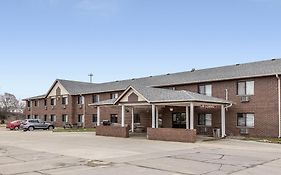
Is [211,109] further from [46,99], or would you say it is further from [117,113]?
[46,99]

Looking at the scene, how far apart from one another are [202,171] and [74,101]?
39606mm

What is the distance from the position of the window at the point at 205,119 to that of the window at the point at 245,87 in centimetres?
346

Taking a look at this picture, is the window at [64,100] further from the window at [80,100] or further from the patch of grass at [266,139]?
the patch of grass at [266,139]

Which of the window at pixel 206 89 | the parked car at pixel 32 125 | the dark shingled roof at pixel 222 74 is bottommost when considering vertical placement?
the parked car at pixel 32 125

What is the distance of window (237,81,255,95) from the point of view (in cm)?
2784

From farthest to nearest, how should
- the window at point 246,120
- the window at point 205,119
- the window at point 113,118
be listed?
1. the window at point 113,118
2. the window at point 205,119
3. the window at point 246,120

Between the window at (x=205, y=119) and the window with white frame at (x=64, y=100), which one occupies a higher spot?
the window with white frame at (x=64, y=100)

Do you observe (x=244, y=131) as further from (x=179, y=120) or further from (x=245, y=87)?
(x=179, y=120)

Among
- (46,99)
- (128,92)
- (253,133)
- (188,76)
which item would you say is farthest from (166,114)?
(46,99)

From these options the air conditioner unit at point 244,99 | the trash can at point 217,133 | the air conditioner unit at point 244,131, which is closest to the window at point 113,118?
the trash can at point 217,133

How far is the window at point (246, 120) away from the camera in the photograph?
2774 centimetres

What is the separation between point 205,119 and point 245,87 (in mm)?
4615

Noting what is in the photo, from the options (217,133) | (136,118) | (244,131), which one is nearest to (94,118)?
(136,118)

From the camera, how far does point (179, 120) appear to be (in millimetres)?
33000
